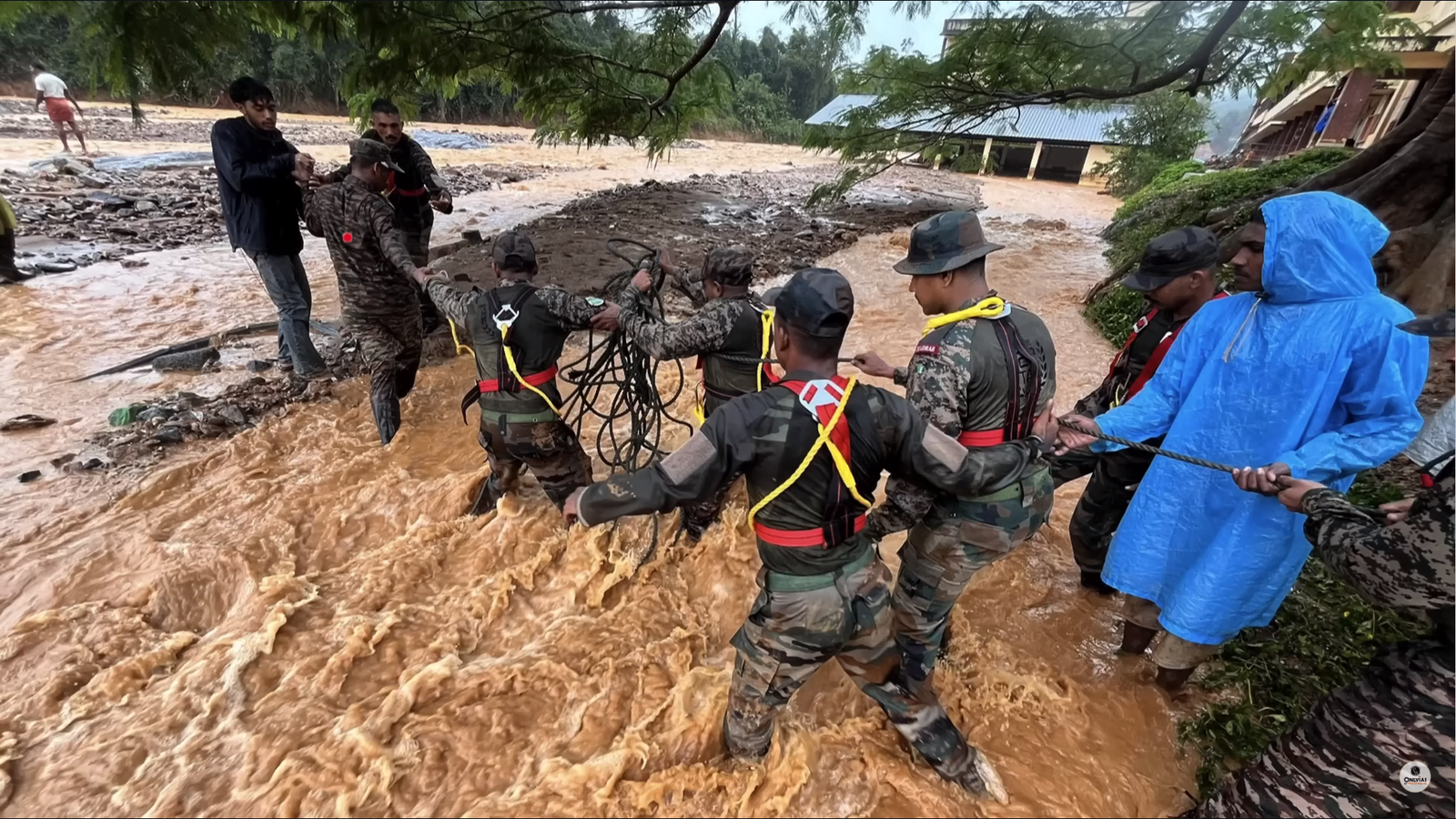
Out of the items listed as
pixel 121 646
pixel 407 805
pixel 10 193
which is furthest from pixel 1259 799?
pixel 10 193

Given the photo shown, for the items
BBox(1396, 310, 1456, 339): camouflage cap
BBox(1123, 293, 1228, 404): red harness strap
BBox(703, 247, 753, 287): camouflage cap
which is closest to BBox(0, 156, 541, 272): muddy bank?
BBox(703, 247, 753, 287): camouflage cap

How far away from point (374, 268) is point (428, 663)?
2915 millimetres

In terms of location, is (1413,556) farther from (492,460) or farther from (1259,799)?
(492,460)

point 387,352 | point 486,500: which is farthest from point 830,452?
point 387,352

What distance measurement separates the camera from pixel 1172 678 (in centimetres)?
291

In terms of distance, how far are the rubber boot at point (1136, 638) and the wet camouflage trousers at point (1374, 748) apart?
978 mm

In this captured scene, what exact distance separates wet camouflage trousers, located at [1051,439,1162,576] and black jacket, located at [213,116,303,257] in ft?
18.1

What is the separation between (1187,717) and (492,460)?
381 centimetres

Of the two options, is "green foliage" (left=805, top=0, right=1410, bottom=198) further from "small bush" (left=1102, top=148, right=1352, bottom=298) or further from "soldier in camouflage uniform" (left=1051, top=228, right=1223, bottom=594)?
"soldier in camouflage uniform" (left=1051, top=228, right=1223, bottom=594)

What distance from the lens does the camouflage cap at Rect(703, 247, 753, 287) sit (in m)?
3.23

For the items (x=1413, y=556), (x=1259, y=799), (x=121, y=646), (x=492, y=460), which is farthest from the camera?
(x=492, y=460)

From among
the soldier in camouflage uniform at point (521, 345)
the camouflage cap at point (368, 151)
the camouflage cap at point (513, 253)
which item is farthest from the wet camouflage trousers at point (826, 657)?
the camouflage cap at point (368, 151)

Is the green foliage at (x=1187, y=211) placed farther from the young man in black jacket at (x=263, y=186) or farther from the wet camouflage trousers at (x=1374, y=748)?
the young man in black jacket at (x=263, y=186)

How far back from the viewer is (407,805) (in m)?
2.54
